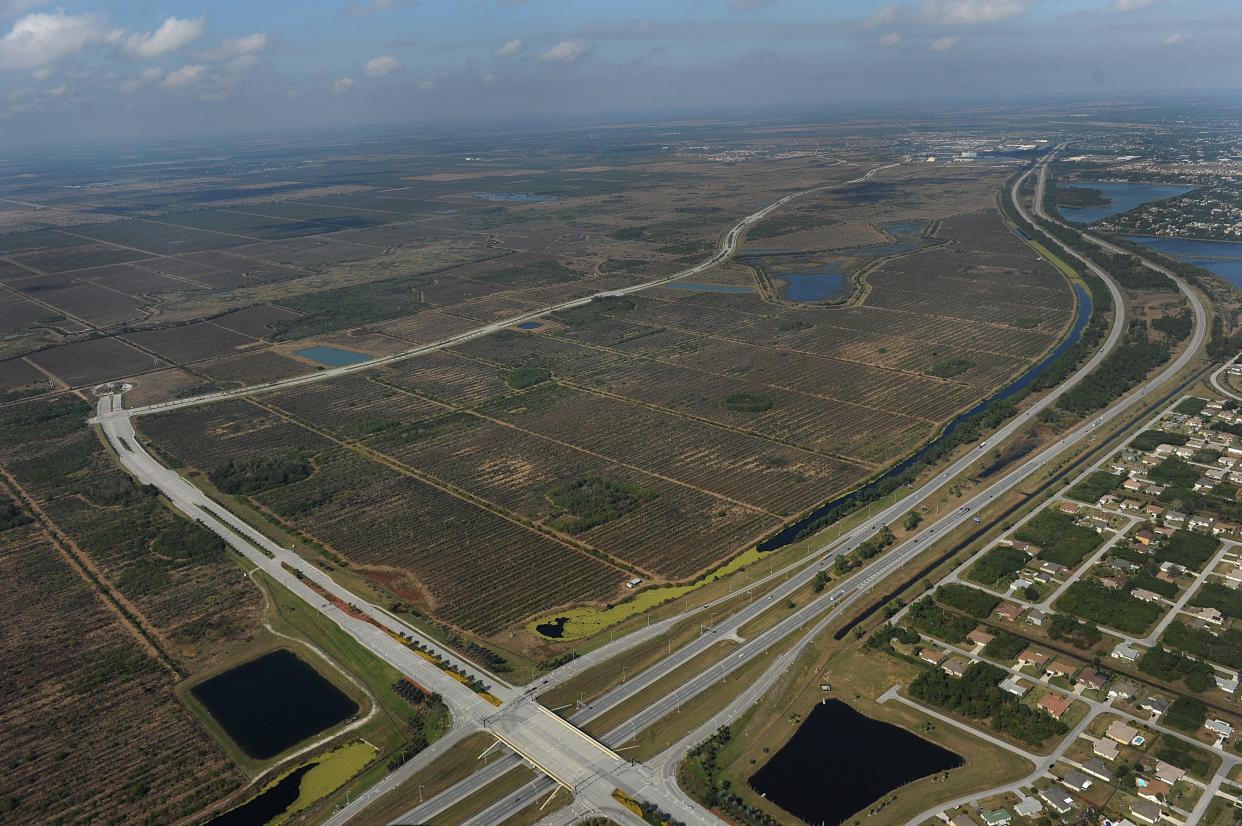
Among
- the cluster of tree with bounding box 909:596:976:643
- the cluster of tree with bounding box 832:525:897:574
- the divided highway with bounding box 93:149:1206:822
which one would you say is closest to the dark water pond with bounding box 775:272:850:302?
the divided highway with bounding box 93:149:1206:822

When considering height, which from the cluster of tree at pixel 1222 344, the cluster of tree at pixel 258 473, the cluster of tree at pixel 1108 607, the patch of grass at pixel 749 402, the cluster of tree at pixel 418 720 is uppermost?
the cluster of tree at pixel 1222 344

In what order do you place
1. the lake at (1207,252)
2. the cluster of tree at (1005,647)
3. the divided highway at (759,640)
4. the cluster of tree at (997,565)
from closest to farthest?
the divided highway at (759,640), the cluster of tree at (1005,647), the cluster of tree at (997,565), the lake at (1207,252)

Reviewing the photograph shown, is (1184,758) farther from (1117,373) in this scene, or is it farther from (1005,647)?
(1117,373)

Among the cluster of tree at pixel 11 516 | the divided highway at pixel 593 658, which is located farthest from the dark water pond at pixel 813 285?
the cluster of tree at pixel 11 516

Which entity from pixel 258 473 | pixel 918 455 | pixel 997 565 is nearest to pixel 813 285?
pixel 918 455

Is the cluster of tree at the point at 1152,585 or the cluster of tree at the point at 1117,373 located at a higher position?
the cluster of tree at the point at 1117,373

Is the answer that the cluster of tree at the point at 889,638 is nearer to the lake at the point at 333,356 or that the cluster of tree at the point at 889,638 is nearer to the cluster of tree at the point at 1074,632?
the cluster of tree at the point at 1074,632
